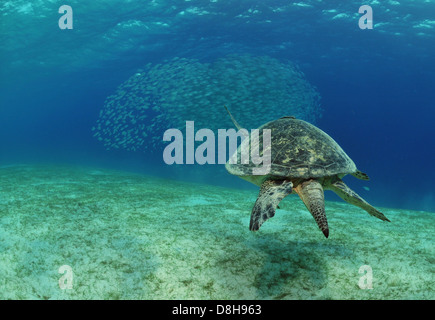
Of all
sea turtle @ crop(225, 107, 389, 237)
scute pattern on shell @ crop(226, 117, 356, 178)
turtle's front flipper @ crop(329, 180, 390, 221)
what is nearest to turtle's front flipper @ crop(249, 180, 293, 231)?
sea turtle @ crop(225, 107, 389, 237)

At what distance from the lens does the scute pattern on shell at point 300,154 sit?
2.85 meters

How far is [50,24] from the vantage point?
84.4ft

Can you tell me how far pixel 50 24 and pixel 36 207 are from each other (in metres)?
28.3

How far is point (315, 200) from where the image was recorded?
2486mm

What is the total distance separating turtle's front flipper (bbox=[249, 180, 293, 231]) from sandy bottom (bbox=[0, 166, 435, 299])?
0.83 m

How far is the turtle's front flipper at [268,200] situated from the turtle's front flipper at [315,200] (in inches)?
6.7

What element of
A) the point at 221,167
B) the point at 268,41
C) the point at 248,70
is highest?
the point at 268,41

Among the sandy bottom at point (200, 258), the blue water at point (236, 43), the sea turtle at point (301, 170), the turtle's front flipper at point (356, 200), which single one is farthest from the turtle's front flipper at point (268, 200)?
the blue water at point (236, 43)

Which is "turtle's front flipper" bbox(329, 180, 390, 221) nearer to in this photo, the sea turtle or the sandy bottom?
the sea turtle

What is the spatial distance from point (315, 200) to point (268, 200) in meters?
0.44

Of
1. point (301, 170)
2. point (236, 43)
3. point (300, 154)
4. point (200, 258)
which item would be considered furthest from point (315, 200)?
point (236, 43)
